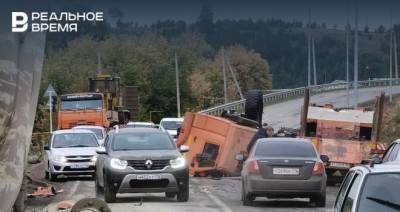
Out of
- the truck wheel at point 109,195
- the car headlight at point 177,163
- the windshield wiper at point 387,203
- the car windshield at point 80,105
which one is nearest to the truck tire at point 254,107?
the car windshield at point 80,105

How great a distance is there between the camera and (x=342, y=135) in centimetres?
2723

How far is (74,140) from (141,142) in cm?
943

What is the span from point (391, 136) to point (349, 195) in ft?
120

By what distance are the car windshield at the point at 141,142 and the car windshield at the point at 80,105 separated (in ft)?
76.4

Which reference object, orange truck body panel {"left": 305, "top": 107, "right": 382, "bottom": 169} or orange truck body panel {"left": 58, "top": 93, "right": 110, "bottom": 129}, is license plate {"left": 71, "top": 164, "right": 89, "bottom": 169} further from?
orange truck body panel {"left": 58, "top": 93, "right": 110, "bottom": 129}

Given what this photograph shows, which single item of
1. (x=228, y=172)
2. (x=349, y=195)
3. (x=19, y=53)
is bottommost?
(x=228, y=172)

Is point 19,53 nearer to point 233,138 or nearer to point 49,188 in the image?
point 49,188

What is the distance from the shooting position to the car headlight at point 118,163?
19203 mm

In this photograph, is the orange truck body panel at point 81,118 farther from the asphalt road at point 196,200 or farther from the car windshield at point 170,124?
the asphalt road at point 196,200

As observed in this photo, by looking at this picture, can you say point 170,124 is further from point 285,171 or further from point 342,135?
point 285,171

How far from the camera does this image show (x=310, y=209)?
18.5 metres

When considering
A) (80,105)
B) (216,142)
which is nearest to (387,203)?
(216,142)

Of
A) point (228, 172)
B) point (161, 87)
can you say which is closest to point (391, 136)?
point (228, 172)

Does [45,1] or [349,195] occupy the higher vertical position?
[45,1]
